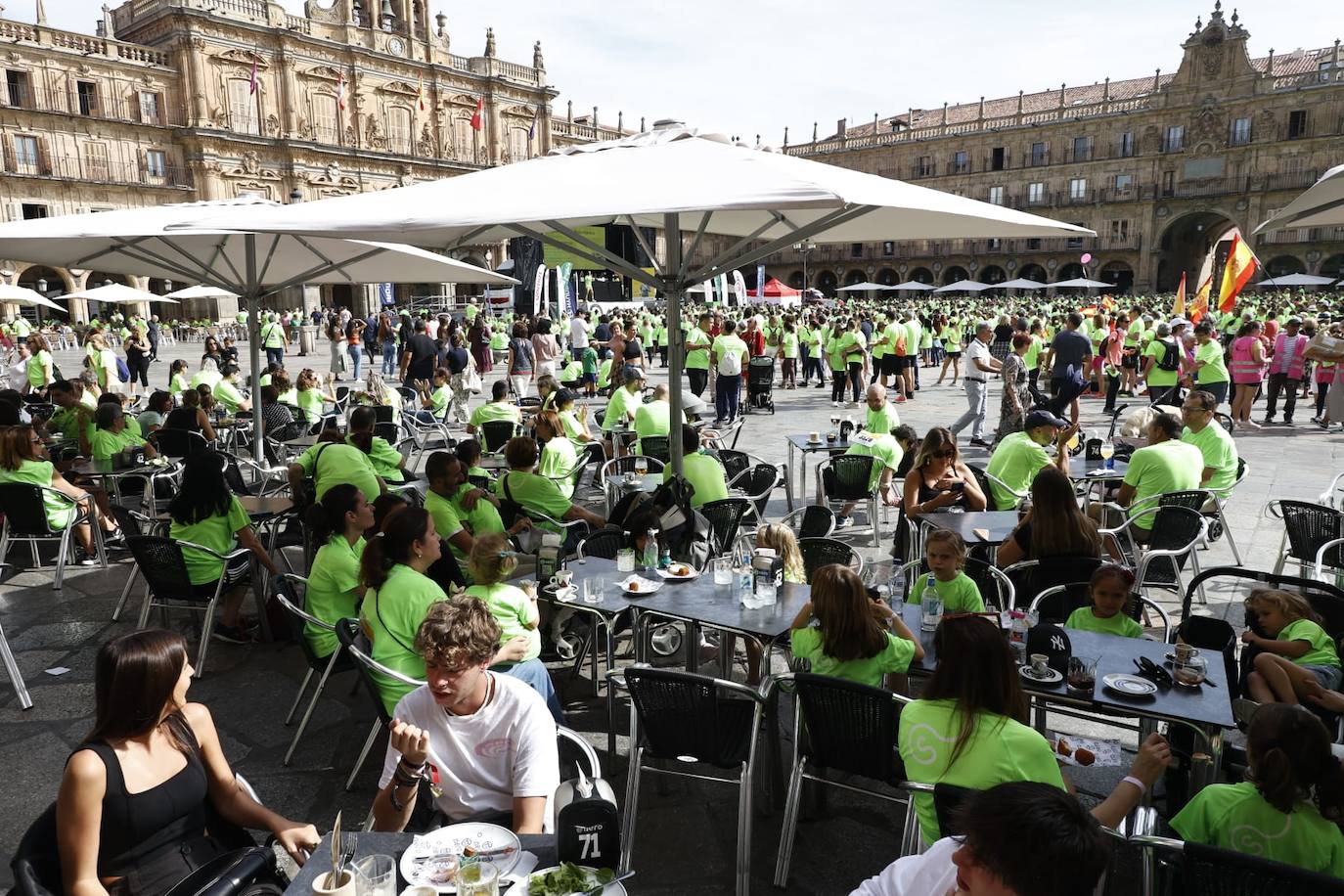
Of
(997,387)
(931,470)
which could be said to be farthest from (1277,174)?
(931,470)

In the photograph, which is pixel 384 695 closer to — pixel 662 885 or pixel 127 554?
pixel 662 885

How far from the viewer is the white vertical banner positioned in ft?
92.3

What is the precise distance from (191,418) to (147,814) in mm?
6590

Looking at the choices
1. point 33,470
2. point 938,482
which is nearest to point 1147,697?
point 938,482

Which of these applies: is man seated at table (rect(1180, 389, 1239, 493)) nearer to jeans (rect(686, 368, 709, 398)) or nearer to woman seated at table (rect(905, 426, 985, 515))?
woman seated at table (rect(905, 426, 985, 515))

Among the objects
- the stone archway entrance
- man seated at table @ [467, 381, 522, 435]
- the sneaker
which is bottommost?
the sneaker

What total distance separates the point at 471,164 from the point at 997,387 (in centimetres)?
4104

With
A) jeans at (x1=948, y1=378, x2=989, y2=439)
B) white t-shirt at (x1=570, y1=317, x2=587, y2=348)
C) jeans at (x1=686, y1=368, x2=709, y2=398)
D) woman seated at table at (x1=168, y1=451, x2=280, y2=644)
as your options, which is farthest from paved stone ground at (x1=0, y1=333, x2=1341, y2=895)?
white t-shirt at (x1=570, y1=317, x2=587, y2=348)

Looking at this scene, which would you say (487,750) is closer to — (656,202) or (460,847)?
(460,847)

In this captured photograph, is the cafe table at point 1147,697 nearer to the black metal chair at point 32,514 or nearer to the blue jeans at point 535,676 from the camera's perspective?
the blue jeans at point 535,676

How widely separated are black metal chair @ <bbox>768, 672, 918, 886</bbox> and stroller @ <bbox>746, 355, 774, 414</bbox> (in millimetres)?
11024

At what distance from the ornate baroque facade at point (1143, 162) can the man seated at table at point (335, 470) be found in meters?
44.5

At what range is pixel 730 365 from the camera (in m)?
12.0

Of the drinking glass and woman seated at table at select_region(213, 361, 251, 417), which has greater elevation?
woman seated at table at select_region(213, 361, 251, 417)
